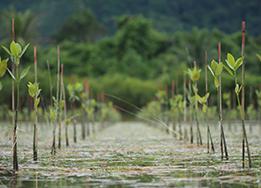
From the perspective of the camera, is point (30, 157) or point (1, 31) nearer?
point (30, 157)

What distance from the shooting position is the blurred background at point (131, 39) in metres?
42.8

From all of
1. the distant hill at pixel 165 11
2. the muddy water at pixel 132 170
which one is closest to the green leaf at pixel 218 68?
the muddy water at pixel 132 170

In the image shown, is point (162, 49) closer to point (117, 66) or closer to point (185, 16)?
point (117, 66)

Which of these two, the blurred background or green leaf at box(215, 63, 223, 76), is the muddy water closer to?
green leaf at box(215, 63, 223, 76)

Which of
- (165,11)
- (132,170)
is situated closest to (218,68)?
(132,170)

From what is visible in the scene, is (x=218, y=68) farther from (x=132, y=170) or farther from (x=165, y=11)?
(x=165, y=11)

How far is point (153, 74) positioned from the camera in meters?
51.3

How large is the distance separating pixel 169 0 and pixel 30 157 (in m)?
65.8

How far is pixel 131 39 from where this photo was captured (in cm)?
5753

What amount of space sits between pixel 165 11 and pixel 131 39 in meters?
17.4

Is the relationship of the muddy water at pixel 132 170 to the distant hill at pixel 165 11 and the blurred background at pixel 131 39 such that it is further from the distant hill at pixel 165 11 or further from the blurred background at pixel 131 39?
the distant hill at pixel 165 11

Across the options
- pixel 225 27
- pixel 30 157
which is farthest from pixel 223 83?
pixel 225 27

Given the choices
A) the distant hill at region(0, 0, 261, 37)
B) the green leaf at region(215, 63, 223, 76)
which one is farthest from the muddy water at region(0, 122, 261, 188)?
the distant hill at region(0, 0, 261, 37)

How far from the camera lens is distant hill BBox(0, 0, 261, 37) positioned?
71062 mm
